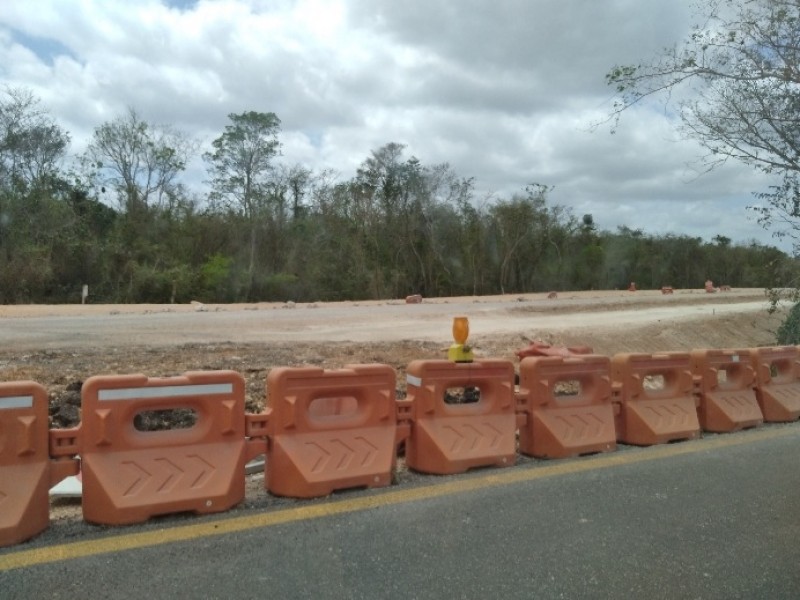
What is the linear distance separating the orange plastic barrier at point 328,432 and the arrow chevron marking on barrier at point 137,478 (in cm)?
87

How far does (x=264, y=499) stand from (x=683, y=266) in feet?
238

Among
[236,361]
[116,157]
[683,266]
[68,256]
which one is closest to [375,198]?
[116,157]

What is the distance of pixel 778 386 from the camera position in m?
8.01

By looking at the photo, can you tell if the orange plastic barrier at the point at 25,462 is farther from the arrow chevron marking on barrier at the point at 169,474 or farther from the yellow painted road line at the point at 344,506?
the arrow chevron marking on barrier at the point at 169,474

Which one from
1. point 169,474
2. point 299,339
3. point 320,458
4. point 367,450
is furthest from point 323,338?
point 169,474

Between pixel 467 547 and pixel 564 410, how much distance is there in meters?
2.52

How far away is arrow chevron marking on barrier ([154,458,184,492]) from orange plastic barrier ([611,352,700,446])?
13.6 ft

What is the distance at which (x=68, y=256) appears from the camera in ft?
119

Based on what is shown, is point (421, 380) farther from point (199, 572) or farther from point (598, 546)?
point (199, 572)

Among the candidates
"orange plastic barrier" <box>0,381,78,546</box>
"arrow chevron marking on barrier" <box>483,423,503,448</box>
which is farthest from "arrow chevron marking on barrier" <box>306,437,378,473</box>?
"orange plastic barrier" <box>0,381,78,546</box>

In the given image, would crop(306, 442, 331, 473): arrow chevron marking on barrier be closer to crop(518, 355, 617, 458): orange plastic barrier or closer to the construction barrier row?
the construction barrier row

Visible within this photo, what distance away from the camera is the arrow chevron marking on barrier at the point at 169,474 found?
14.4 ft

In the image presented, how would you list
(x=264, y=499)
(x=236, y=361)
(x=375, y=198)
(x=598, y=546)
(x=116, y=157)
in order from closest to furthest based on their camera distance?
(x=598, y=546), (x=264, y=499), (x=236, y=361), (x=116, y=157), (x=375, y=198)

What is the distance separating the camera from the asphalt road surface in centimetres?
344
